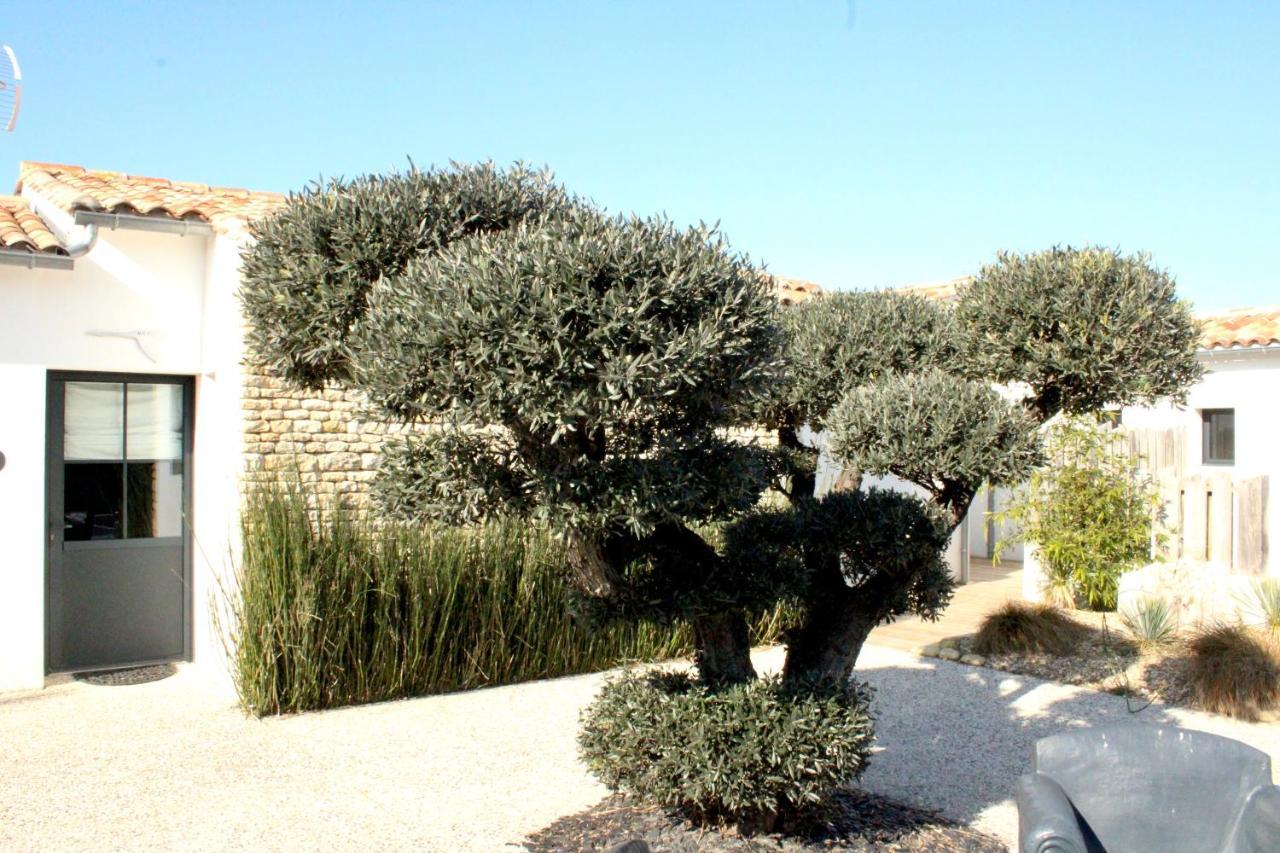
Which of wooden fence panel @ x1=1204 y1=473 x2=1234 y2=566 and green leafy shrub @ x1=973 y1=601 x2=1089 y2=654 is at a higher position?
wooden fence panel @ x1=1204 y1=473 x2=1234 y2=566

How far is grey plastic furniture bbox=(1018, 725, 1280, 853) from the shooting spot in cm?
357

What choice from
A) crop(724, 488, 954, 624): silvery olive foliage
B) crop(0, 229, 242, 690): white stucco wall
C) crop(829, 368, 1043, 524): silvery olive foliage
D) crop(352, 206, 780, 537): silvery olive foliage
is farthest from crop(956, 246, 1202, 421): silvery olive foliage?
crop(0, 229, 242, 690): white stucco wall

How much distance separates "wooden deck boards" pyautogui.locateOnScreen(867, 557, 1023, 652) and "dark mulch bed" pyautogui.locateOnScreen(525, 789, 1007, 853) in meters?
3.31

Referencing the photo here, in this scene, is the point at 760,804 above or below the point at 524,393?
below

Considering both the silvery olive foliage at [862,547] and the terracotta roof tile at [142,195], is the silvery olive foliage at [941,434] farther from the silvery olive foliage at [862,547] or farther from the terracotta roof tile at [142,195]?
the terracotta roof tile at [142,195]

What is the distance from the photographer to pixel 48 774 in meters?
5.80

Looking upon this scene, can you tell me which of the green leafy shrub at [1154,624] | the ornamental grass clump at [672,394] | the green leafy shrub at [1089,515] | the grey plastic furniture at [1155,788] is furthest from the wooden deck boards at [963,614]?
the grey plastic furniture at [1155,788]

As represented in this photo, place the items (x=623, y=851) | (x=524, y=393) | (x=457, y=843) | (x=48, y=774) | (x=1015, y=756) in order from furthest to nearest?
(x=1015, y=756) < (x=48, y=774) < (x=457, y=843) < (x=524, y=393) < (x=623, y=851)

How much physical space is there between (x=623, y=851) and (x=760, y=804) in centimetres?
166

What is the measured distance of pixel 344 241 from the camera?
13.4 ft

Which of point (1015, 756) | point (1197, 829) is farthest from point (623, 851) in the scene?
point (1015, 756)

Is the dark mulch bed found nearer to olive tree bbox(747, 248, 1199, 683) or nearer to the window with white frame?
olive tree bbox(747, 248, 1199, 683)

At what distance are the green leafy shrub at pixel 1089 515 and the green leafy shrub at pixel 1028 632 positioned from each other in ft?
3.71

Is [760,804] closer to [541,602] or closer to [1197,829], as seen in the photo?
[1197,829]
